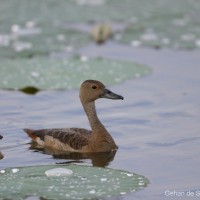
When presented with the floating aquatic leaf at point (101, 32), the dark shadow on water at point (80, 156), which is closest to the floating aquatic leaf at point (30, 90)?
the dark shadow on water at point (80, 156)

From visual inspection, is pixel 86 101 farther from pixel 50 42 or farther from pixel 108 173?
pixel 50 42

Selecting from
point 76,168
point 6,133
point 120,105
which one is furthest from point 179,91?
point 76,168

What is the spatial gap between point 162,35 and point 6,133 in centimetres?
653

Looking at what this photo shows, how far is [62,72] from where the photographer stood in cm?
1534

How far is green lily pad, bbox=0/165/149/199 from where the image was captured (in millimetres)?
9242

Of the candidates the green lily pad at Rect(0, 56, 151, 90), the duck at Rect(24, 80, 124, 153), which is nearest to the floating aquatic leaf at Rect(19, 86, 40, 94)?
the green lily pad at Rect(0, 56, 151, 90)

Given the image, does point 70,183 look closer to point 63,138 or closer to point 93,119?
point 63,138

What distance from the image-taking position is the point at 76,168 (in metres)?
10.2

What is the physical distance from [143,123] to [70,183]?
3.54m

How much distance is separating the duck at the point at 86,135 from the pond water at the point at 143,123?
0.63 ft

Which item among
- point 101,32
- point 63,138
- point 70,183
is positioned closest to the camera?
point 70,183

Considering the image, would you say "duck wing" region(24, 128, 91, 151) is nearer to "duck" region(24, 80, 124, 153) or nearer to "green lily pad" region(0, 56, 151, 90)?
"duck" region(24, 80, 124, 153)

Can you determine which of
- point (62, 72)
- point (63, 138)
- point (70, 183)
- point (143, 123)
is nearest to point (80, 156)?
point (63, 138)

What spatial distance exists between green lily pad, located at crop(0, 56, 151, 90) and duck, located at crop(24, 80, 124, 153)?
2.17 meters
